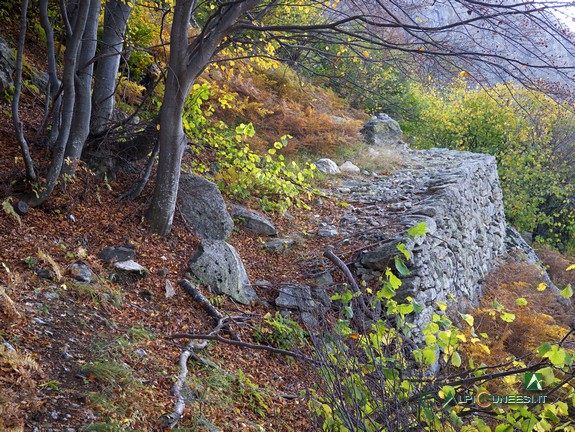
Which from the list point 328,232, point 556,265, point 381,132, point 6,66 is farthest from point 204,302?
point 556,265

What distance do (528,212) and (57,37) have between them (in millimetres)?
12301

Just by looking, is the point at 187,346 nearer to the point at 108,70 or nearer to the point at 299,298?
the point at 299,298

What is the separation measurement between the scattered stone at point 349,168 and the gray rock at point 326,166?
0.54 feet

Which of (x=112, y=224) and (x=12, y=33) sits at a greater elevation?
(x=12, y=33)

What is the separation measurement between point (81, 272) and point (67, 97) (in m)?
1.53

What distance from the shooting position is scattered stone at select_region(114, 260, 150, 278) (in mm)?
4020

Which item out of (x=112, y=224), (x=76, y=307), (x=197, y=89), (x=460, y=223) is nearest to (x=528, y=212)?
(x=460, y=223)

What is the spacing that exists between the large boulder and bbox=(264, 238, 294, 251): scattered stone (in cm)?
562

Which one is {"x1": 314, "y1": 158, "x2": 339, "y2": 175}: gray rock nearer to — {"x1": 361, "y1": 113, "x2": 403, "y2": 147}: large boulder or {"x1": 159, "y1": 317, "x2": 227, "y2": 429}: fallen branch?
{"x1": 361, "y1": 113, "x2": 403, "y2": 147}: large boulder

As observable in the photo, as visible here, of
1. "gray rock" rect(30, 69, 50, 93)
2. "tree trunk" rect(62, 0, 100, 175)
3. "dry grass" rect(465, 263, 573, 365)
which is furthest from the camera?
"gray rock" rect(30, 69, 50, 93)

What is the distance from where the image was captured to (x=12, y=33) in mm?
6641

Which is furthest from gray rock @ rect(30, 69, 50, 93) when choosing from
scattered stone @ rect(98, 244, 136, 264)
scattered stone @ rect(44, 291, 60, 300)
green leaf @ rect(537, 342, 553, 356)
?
green leaf @ rect(537, 342, 553, 356)

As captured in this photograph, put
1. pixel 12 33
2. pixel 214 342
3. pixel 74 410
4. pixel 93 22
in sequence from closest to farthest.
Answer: pixel 74 410, pixel 214 342, pixel 93 22, pixel 12 33

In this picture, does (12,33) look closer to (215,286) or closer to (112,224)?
(112,224)
